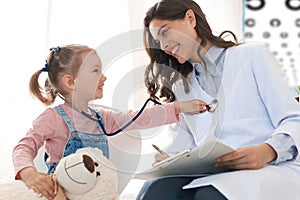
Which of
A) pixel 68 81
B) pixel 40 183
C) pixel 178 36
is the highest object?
pixel 178 36

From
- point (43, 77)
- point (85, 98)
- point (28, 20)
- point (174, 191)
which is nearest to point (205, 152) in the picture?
point (174, 191)

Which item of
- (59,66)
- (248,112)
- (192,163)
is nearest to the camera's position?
(192,163)

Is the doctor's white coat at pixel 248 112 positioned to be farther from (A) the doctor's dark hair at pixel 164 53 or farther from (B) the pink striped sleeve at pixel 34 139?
(B) the pink striped sleeve at pixel 34 139

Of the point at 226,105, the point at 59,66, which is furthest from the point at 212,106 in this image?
the point at 59,66

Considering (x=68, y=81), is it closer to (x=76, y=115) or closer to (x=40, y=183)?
(x=76, y=115)

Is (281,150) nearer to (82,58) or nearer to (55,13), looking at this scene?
(82,58)

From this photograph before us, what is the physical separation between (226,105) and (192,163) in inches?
9.9

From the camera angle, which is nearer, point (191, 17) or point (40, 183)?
point (40, 183)

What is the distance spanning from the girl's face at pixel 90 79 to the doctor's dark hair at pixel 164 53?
12 cm

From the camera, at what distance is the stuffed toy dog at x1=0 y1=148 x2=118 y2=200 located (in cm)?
110

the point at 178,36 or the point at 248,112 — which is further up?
the point at 178,36

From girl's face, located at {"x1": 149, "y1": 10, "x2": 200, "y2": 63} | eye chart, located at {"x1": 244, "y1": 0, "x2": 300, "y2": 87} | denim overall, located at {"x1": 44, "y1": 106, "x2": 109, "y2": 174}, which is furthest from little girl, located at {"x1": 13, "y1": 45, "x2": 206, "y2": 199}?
eye chart, located at {"x1": 244, "y1": 0, "x2": 300, "y2": 87}

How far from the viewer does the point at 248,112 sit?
4.10 feet

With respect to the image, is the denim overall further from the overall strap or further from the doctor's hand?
the doctor's hand
